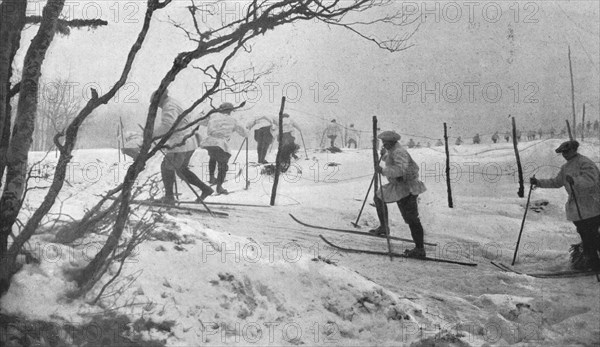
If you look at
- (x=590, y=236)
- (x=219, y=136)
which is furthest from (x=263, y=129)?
(x=590, y=236)

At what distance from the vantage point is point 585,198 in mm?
6148

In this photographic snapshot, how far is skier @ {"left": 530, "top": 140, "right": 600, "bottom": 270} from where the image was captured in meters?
6.04

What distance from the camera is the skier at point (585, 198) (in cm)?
604

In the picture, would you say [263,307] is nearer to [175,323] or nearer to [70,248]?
[175,323]

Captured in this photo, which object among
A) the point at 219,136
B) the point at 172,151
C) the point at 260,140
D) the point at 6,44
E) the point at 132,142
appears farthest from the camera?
the point at 260,140

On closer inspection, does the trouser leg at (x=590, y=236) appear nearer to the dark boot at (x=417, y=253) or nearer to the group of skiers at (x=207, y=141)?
the dark boot at (x=417, y=253)

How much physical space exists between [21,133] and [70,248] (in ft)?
2.98

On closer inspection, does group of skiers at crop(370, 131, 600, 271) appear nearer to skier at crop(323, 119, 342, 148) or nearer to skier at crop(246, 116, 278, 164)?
skier at crop(246, 116, 278, 164)

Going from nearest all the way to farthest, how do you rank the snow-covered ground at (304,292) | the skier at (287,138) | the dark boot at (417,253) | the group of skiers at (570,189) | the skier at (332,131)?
the snow-covered ground at (304,292), the group of skiers at (570,189), the dark boot at (417,253), the skier at (287,138), the skier at (332,131)

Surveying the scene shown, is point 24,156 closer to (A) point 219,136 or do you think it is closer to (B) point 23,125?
(B) point 23,125

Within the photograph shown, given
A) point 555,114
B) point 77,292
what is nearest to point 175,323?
point 77,292

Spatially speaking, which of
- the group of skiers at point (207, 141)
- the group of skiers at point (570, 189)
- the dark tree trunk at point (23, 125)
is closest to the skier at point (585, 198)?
A: the group of skiers at point (570, 189)

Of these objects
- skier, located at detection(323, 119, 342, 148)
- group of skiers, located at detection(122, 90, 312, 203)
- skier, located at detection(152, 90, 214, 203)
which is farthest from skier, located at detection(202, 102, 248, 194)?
skier, located at detection(323, 119, 342, 148)

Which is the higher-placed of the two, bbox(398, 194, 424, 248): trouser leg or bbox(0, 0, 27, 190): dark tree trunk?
bbox(0, 0, 27, 190): dark tree trunk
